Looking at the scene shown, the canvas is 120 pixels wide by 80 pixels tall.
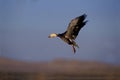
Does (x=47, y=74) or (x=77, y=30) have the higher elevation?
(x=47, y=74)

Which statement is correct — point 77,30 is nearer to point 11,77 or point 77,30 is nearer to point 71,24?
point 71,24

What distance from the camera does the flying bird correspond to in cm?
478

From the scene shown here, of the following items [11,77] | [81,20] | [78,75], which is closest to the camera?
[81,20]

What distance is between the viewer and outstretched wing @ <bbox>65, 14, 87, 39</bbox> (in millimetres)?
4781

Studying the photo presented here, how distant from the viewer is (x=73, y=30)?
15.9ft

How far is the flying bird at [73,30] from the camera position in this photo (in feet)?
15.7

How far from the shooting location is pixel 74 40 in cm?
484

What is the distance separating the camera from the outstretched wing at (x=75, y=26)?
4.78 m

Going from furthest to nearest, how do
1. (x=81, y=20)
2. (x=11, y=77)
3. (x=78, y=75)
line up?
(x=78, y=75) < (x=11, y=77) < (x=81, y=20)

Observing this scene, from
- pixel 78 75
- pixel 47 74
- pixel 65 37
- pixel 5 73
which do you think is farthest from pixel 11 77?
pixel 65 37

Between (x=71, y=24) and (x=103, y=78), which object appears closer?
(x=71, y=24)

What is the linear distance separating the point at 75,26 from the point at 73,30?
0.15 ft

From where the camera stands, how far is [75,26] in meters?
4.82

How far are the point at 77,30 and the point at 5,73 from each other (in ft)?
9.70
